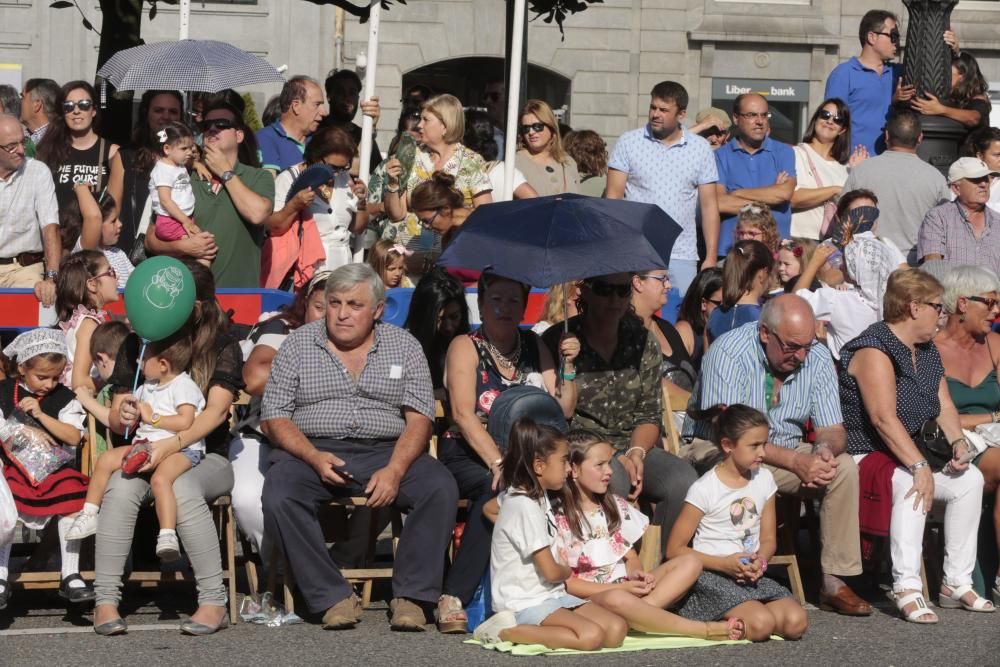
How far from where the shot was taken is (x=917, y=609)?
8750mm

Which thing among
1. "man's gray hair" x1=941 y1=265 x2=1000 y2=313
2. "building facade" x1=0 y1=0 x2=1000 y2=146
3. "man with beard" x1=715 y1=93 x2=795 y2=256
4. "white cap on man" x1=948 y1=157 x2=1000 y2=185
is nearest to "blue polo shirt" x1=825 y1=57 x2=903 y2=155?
"man with beard" x1=715 y1=93 x2=795 y2=256

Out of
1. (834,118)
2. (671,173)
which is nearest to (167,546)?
(671,173)

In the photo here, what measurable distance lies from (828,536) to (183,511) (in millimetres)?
2991

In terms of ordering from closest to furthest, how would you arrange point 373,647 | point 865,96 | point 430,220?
point 373,647 < point 430,220 < point 865,96

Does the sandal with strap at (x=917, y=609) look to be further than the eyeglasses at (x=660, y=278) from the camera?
No

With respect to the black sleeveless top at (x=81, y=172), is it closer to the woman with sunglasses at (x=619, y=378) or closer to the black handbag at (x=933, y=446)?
the woman with sunglasses at (x=619, y=378)

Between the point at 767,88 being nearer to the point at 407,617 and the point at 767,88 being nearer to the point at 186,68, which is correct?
the point at 186,68

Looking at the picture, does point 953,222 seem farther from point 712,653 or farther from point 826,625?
point 712,653

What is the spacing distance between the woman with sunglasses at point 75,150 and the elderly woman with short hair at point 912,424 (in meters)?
4.65

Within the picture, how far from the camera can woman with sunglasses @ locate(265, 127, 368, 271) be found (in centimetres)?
1075

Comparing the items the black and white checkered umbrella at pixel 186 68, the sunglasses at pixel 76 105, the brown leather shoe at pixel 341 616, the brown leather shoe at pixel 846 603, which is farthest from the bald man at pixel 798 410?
the sunglasses at pixel 76 105

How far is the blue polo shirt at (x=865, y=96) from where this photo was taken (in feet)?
43.8

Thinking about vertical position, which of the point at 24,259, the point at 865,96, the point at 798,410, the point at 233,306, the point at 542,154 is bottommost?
the point at 798,410

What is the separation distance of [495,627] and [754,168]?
5.26 meters
